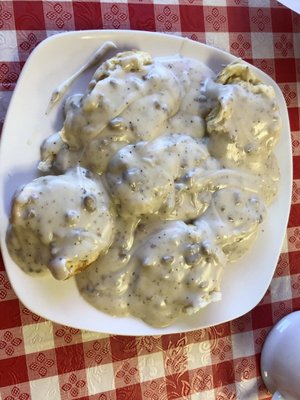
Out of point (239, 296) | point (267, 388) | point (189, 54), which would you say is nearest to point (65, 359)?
point (239, 296)

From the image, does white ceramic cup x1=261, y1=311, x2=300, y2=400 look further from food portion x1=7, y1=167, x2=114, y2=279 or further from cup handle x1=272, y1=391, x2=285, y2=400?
food portion x1=7, y1=167, x2=114, y2=279

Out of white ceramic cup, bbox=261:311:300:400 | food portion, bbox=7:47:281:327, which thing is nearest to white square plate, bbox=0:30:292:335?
food portion, bbox=7:47:281:327

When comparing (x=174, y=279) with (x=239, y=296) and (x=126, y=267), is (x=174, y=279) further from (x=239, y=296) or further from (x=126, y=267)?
(x=239, y=296)

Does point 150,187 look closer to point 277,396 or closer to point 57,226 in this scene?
point 57,226

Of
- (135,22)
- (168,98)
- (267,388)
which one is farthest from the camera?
(267,388)

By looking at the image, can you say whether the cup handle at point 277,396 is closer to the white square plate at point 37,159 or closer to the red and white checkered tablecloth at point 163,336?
the red and white checkered tablecloth at point 163,336

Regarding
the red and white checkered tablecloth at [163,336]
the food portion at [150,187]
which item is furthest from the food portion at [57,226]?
the red and white checkered tablecloth at [163,336]

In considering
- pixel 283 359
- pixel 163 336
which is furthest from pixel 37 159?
pixel 283 359

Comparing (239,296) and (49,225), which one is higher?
(49,225)
